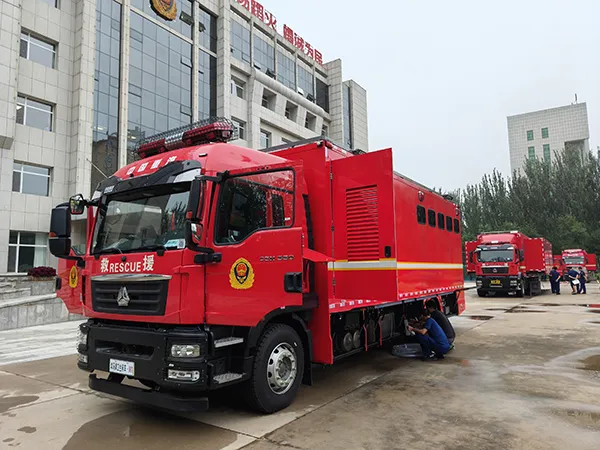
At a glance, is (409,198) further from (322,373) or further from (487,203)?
(487,203)

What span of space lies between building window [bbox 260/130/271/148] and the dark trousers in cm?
2870

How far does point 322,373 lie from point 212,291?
3.17m

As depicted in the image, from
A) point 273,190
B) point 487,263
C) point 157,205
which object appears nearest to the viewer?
point 157,205

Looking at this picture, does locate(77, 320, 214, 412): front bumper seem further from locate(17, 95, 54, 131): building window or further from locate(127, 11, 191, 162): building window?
locate(127, 11, 191, 162): building window

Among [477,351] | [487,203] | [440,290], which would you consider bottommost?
[477,351]

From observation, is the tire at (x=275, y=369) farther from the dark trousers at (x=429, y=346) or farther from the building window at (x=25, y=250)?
the building window at (x=25, y=250)

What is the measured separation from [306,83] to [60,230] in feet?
127

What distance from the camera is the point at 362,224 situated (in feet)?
19.5

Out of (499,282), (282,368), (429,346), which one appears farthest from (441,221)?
A: (499,282)

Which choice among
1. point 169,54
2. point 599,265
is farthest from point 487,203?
point 169,54

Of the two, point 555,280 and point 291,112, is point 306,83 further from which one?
point 555,280

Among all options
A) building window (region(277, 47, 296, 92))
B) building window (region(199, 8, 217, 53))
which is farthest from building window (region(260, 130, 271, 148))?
building window (region(199, 8, 217, 53))

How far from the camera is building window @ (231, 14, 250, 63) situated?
3288cm

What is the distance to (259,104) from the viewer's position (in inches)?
1336
